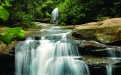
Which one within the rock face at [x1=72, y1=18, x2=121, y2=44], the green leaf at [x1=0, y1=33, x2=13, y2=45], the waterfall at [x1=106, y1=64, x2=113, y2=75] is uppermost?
the rock face at [x1=72, y1=18, x2=121, y2=44]

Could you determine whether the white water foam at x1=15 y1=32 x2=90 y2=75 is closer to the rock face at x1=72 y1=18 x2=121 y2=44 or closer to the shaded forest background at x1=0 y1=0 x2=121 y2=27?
the rock face at x1=72 y1=18 x2=121 y2=44

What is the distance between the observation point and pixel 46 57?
8.16m

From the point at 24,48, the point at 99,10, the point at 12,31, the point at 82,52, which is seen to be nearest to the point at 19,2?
the point at 99,10

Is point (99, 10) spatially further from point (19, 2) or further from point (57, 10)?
point (57, 10)

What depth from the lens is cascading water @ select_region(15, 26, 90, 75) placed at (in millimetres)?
7684

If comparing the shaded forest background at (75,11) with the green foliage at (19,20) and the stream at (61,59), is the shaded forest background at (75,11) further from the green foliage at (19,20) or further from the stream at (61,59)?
the stream at (61,59)

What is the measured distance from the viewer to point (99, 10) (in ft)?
46.2

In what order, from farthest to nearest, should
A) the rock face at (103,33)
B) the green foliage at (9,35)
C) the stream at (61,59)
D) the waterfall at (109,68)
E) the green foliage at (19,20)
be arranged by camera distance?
the green foliage at (19,20) < the rock face at (103,33) < the stream at (61,59) < the waterfall at (109,68) < the green foliage at (9,35)

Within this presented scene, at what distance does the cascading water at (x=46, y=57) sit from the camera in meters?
7.68

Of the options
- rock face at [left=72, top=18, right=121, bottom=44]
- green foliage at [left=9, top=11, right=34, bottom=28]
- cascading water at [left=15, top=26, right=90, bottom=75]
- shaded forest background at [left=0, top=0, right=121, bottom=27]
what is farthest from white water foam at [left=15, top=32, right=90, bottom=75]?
green foliage at [left=9, top=11, right=34, bottom=28]

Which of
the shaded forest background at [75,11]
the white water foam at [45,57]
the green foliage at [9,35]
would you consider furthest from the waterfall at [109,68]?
the shaded forest background at [75,11]

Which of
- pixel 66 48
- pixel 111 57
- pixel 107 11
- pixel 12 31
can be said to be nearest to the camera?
pixel 12 31

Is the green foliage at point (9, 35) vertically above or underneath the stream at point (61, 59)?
above

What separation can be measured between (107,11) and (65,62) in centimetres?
720
